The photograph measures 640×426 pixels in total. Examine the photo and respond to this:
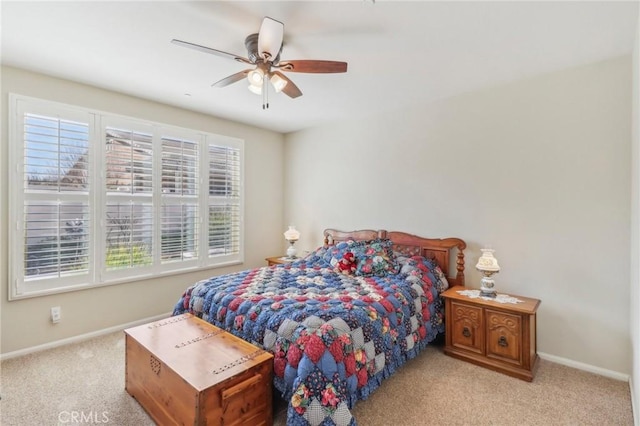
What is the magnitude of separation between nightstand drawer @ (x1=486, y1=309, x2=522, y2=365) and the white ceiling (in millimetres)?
2140

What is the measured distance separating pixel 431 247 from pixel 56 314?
3.89 meters

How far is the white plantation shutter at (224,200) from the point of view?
13.7ft

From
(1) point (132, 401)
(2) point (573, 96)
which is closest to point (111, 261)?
(1) point (132, 401)

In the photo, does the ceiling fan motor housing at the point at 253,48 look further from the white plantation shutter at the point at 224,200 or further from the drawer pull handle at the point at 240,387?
the white plantation shutter at the point at 224,200

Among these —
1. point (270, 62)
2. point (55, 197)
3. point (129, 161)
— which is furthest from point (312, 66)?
point (55, 197)

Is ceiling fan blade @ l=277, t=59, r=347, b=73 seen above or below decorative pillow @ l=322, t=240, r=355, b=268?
above

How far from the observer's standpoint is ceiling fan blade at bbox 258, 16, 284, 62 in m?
1.87

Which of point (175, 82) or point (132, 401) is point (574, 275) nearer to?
point (132, 401)

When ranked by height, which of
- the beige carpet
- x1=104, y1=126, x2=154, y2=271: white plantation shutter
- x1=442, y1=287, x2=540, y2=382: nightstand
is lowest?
the beige carpet

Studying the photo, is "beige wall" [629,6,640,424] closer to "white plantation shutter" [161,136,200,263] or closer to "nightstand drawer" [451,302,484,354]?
"nightstand drawer" [451,302,484,354]

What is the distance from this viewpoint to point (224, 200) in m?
4.32

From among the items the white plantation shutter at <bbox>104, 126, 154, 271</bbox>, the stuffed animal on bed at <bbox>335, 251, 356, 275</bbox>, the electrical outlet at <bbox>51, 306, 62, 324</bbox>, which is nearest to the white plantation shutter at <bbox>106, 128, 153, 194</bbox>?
the white plantation shutter at <bbox>104, 126, 154, 271</bbox>

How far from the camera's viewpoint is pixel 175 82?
3047mm

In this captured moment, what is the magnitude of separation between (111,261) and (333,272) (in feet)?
7.89
